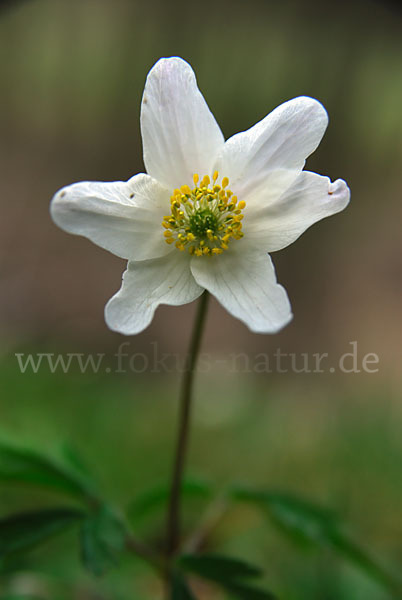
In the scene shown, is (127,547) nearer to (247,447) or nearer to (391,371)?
(247,447)

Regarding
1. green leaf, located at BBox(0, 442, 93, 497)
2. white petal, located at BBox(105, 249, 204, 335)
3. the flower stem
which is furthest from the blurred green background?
white petal, located at BBox(105, 249, 204, 335)

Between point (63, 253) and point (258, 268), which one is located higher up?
point (63, 253)

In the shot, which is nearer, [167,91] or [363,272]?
[167,91]

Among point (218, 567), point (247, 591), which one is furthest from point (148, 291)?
point (247, 591)

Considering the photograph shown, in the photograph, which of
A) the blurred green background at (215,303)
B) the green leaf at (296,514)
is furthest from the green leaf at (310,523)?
the blurred green background at (215,303)

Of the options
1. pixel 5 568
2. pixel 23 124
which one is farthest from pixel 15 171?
pixel 5 568

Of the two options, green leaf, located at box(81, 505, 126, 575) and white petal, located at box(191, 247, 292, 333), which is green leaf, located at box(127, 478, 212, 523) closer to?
green leaf, located at box(81, 505, 126, 575)
